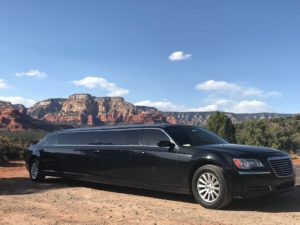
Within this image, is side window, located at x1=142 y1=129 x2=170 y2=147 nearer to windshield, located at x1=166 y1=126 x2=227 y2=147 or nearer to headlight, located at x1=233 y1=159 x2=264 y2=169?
windshield, located at x1=166 y1=126 x2=227 y2=147

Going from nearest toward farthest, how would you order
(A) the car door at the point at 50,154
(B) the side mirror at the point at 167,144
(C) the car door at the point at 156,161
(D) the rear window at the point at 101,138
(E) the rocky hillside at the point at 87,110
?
(C) the car door at the point at 156,161 < (B) the side mirror at the point at 167,144 < (D) the rear window at the point at 101,138 < (A) the car door at the point at 50,154 < (E) the rocky hillside at the point at 87,110

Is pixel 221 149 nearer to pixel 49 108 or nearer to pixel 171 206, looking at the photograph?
pixel 171 206

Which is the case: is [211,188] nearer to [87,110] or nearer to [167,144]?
[167,144]

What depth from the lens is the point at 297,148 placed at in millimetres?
A: 47844

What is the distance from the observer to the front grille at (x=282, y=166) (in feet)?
26.5

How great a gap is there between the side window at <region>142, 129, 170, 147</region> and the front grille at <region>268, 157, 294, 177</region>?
218 centimetres

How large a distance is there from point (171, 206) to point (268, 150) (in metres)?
2.17

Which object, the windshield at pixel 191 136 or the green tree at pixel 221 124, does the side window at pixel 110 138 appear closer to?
the windshield at pixel 191 136

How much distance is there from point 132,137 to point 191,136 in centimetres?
141

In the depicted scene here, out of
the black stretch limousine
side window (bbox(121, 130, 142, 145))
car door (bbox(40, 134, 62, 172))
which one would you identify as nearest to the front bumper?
the black stretch limousine

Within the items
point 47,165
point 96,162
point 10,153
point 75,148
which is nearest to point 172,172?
point 96,162

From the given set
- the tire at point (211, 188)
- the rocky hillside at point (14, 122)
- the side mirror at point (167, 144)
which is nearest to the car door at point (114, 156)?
the side mirror at point (167, 144)

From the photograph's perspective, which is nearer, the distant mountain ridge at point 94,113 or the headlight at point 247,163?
the headlight at point 247,163

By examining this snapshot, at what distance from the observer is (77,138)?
38.1 feet
